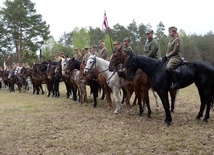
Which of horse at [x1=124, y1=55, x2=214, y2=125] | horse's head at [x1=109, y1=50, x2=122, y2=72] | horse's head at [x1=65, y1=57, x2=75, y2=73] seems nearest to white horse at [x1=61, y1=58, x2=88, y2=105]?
horse's head at [x1=65, y1=57, x2=75, y2=73]

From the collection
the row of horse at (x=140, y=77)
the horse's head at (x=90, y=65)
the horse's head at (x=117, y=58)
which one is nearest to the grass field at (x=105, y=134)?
the row of horse at (x=140, y=77)

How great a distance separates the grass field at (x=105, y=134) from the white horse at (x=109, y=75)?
2.25ft

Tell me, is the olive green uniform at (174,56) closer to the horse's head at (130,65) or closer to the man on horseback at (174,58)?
the man on horseback at (174,58)

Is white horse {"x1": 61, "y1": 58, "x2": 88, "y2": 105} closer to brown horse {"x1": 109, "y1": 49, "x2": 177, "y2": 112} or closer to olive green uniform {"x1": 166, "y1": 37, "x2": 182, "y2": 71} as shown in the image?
brown horse {"x1": 109, "y1": 49, "x2": 177, "y2": 112}

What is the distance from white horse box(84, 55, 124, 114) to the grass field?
68cm

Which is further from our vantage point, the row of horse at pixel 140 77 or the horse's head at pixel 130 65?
the horse's head at pixel 130 65

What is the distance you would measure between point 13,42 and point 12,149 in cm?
3734

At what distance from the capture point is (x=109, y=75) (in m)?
10.5

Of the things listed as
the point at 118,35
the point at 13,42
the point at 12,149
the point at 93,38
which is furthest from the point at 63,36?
the point at 12,149

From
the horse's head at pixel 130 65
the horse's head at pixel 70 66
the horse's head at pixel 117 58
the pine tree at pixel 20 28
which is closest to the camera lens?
the horse's head at pixel 130 65

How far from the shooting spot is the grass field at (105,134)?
19.3 feet

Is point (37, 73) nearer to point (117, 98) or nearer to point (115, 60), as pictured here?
point (117, 98)

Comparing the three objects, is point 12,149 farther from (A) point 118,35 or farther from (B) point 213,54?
(A) point 118,35

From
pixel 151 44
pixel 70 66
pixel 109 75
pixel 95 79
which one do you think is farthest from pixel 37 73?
pixel 151 44
